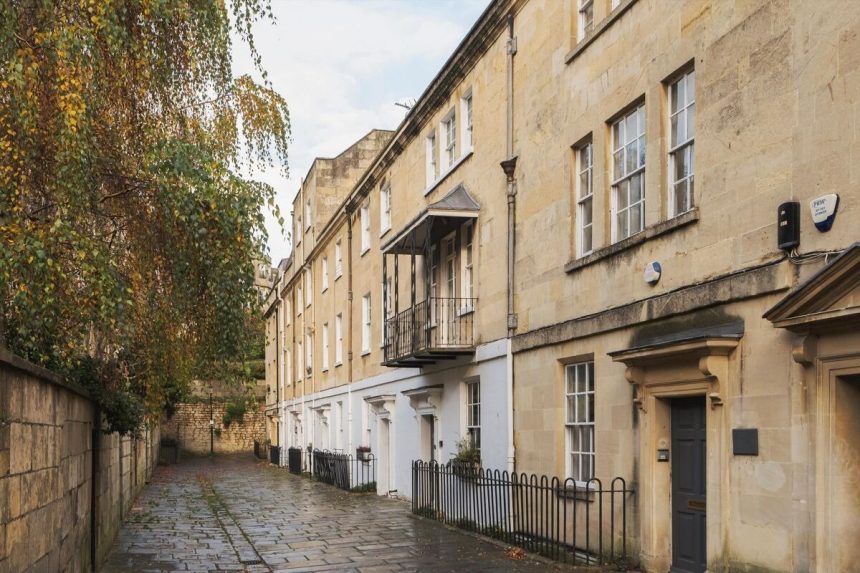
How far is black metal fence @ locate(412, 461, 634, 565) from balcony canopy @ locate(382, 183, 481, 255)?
4.26 m

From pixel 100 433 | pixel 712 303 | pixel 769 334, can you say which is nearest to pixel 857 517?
pixel 769 334

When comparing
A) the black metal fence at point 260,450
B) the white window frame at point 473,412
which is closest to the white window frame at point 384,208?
the white window frame at point 473,412

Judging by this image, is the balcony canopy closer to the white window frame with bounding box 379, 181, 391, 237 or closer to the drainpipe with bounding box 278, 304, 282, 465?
the white window frame with bounding box 379, 181, 391, 237

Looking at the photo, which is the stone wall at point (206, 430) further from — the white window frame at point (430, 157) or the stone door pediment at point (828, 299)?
the stone door pediment at point (828, 299)

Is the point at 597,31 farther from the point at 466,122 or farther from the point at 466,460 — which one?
the point at 466,460

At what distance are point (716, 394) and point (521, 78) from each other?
7.03 meters

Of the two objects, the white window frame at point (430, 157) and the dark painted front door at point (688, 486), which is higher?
the white window frame at point (430, 157)

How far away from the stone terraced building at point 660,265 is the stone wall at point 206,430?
31.0 m

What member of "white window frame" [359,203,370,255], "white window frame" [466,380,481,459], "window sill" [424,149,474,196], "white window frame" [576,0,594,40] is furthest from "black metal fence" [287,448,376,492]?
"white window frame" [576,0,594,40]

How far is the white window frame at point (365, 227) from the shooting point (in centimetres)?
2488

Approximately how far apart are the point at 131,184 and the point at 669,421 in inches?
240

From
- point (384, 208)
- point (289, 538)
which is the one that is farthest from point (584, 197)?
point (384, 208)

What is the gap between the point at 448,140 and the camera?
18109 mm

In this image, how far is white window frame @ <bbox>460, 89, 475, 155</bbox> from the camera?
16.7 m
